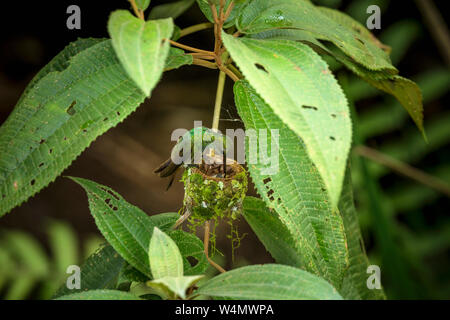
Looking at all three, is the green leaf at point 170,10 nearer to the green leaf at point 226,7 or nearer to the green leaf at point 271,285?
the green leaf at point 226,7

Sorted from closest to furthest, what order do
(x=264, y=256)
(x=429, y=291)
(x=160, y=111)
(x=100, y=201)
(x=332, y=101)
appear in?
(x=332, y=101)
(x=100, y=201)
(x=429, y=291)
(x=264, y=256)
(x=160, y=111)

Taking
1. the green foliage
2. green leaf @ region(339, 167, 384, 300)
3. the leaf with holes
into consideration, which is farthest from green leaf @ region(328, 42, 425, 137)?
the green foliage

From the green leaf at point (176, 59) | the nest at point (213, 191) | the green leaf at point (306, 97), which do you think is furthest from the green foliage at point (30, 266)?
the green leaf at point (306, 97)

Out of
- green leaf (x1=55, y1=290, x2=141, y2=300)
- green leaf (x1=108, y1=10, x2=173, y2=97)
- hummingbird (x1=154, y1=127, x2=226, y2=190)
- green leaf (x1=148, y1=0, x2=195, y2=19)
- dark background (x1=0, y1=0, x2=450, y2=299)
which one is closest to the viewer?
green leaf (x1=108, y1=10, x2=173, y2=97)

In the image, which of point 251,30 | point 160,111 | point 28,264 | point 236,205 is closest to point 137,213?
point 236,205

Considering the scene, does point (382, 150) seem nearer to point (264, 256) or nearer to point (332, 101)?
point (264, 256)

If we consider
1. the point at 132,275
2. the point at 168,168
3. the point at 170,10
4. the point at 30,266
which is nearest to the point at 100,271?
the point at 132,275

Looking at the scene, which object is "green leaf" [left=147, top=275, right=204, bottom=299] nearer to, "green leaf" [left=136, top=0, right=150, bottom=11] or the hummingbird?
the hummingbird
